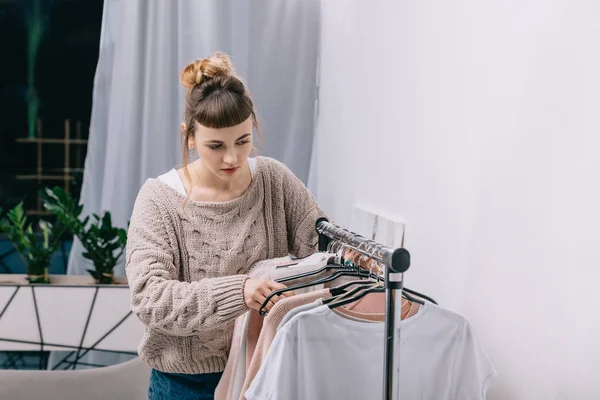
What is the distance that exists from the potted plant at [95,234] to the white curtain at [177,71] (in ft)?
0.61

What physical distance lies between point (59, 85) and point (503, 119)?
2.60 meters

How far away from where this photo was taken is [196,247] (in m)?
1.48

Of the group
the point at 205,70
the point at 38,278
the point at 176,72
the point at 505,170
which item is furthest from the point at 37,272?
the point at 505,170

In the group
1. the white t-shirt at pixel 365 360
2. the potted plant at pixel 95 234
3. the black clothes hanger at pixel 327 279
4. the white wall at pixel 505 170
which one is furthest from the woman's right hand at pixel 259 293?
the potted plant at pixel 95 234

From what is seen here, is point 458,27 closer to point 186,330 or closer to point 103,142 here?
point 186,330

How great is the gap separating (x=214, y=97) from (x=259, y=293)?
418 millimetres

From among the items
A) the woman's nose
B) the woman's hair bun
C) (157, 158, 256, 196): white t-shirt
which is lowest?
(157, 158, 256, 196): white t-shirt

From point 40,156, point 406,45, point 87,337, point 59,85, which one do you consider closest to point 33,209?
point 40,156

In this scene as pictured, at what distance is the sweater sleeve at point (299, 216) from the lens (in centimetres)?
→ 160

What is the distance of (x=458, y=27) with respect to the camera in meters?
1.51

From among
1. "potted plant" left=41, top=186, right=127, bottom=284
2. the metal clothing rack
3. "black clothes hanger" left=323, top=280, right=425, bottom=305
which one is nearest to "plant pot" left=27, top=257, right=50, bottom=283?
"potted plant" left=41, top=186, right=127, bottom=284

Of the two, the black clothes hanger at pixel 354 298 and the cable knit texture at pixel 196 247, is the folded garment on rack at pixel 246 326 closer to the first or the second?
the cable knit texture at pixel 196 247

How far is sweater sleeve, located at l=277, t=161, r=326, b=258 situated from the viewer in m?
1.60

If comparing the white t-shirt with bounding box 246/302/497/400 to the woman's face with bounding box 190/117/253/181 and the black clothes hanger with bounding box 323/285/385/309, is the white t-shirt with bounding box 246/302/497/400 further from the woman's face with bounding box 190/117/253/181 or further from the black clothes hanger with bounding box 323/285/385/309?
the woman's face with bounding box 190/117/253/181
